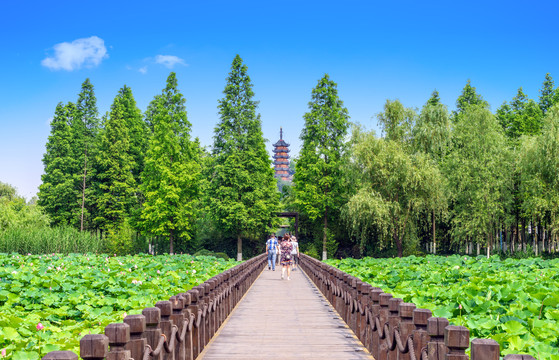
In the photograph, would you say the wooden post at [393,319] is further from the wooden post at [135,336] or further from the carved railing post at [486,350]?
the wooden post at [135,336]

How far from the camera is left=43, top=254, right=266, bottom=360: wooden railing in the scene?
3.05 metres

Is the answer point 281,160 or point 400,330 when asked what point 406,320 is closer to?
point 400,330

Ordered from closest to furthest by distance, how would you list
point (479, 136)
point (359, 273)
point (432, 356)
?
point (432, 356), point (359, 273), point (479, 136)

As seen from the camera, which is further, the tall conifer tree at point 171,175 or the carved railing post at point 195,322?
the tall conifer tree at point 171,175

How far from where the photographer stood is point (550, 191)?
27406mm

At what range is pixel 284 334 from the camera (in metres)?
7.44

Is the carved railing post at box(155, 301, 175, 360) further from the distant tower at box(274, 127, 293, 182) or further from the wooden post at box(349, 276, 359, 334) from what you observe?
the distant tower at box(274, 127, 293, 182)

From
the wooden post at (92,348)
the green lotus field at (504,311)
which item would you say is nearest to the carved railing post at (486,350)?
the green lotus field at (504,311)

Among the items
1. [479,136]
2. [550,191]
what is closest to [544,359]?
[550,191]

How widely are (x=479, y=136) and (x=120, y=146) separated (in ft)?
91.7

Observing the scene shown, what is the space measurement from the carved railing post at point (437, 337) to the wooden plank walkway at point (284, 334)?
7.61 feet

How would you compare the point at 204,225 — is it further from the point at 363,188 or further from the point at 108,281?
the point at 108,281

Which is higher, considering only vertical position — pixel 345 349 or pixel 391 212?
pixel 391 212

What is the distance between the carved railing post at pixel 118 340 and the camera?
337 cm
